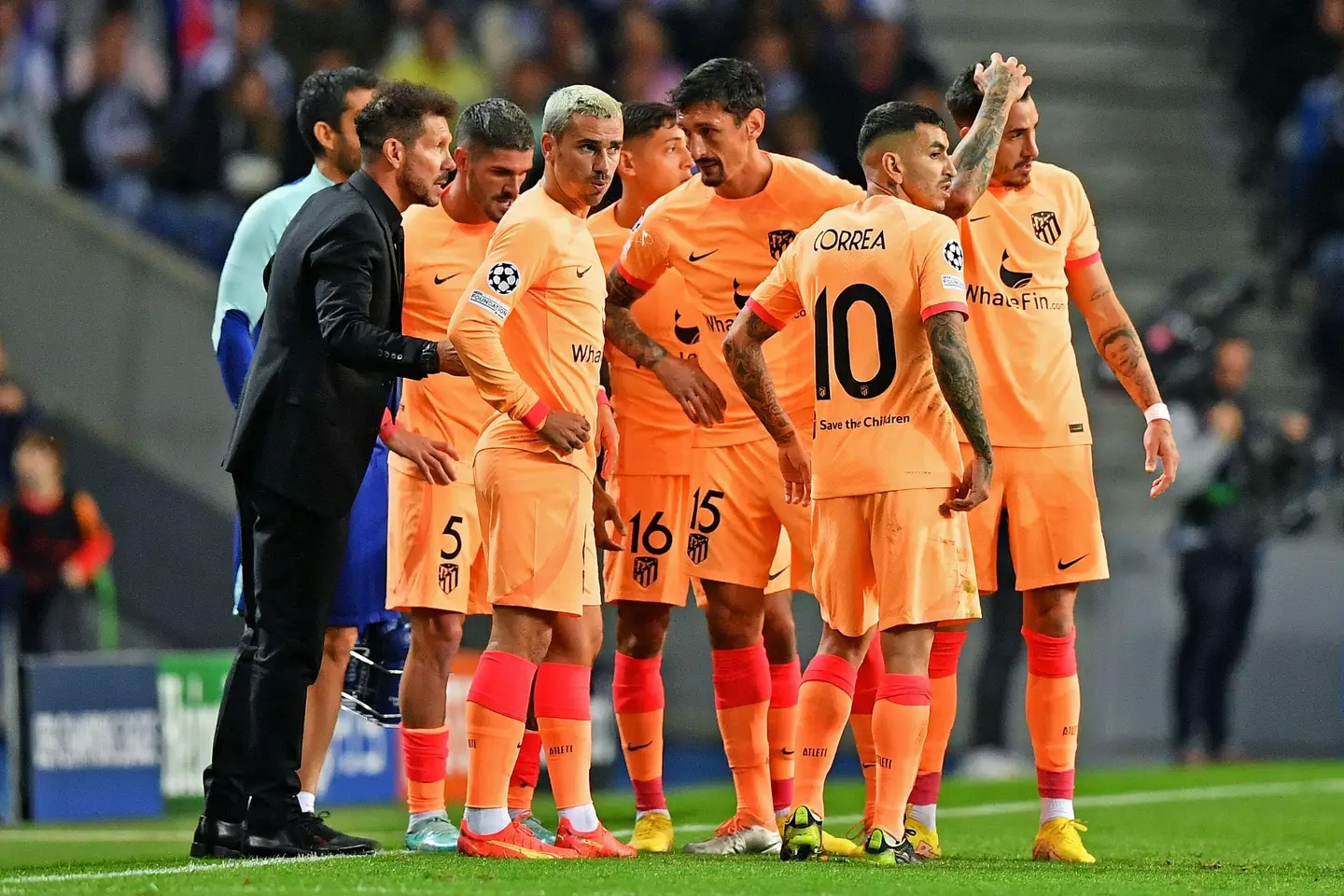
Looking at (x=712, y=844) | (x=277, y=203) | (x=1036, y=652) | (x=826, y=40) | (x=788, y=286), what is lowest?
(x=712, y=844)

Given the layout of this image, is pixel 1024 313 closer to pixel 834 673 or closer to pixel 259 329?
pixel 834 673

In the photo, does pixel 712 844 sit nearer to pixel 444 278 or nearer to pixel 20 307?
pixel 444 278

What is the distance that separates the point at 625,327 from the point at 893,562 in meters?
1.49

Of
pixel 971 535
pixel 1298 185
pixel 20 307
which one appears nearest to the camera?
pixel 971 535

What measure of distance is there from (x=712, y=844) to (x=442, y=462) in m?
1.52

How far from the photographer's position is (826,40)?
1670cm

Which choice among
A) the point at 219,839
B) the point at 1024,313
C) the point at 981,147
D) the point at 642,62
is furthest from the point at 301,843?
the point at 642,62

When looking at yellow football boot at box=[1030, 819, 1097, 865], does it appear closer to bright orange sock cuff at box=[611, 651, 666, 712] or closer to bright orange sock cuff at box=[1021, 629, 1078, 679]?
bright orange sock cuff at box=[1021, 629, 1078, 679]

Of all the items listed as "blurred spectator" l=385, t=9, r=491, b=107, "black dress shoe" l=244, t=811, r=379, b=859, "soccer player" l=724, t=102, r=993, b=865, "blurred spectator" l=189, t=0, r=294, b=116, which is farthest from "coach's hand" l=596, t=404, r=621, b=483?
"blurred spectator" l=385, t=9, r=491, b=107

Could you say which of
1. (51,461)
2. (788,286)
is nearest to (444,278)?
(788,286)

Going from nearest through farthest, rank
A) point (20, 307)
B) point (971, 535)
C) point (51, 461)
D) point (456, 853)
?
point (456, 853) → point (971, 535) → point (51, 461) → point (20, 307)

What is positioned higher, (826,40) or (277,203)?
(826,40)

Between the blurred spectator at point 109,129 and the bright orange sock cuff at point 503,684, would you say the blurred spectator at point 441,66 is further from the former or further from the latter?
the bright orange sock cuff at point 503,684

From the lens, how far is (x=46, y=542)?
12461 mm
